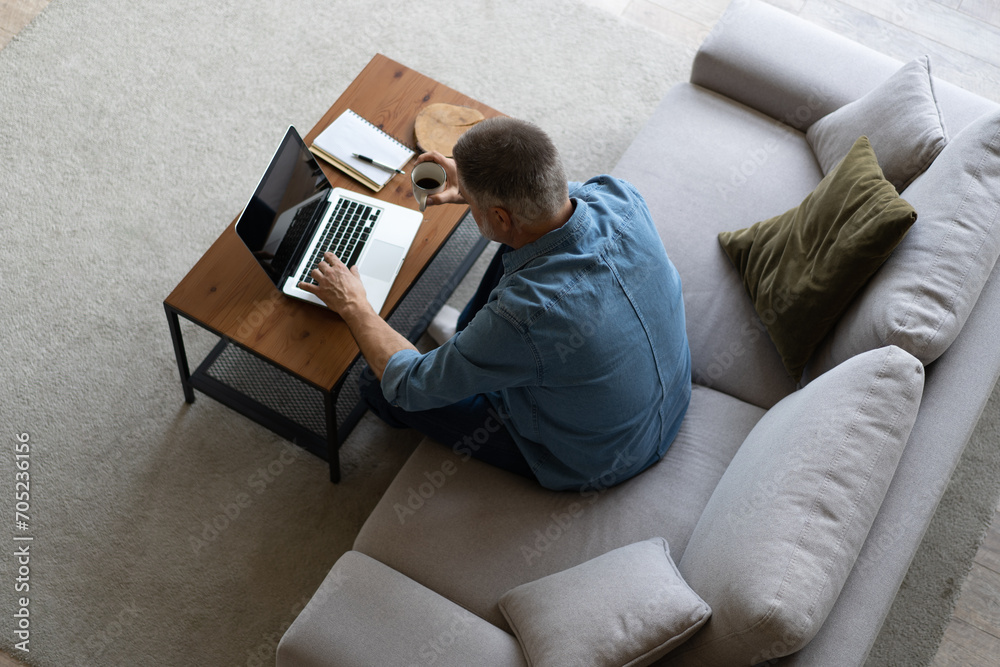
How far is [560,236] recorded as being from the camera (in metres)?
1.60

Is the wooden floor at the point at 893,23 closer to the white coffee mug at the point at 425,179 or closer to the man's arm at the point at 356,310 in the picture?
the white coffee mug at the point at 425,179

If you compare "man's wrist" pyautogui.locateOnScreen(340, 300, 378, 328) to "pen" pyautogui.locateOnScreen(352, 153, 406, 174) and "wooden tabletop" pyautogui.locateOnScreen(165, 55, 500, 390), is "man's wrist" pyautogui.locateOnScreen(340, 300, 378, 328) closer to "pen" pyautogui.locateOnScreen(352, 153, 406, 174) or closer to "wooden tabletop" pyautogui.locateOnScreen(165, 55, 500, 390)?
"wooden tabletop" pyautogui.locateOnScreen(165, 55, 500, 390)

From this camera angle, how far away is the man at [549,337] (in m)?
1.55

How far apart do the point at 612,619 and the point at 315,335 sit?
944 mm

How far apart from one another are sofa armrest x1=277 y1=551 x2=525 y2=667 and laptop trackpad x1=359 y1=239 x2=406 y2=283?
0.74 metres

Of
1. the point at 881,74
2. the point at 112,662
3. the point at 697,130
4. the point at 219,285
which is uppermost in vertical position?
the point at 881,74

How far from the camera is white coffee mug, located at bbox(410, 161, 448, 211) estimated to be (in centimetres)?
204

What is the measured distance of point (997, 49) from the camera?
3.27m

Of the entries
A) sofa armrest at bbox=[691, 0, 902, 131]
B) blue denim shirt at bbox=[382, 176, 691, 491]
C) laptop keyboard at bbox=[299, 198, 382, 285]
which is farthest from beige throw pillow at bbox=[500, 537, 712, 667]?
sofa armrest at bbox=[691, 0, 902, 131]

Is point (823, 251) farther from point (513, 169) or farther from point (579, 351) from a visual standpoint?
point (513, 169)

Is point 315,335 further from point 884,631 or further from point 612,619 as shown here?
point 884,631

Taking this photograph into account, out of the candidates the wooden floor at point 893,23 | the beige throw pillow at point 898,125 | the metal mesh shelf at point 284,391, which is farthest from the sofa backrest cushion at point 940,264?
the wooden floor at point 893,23

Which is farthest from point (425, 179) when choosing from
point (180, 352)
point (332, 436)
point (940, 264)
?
point (940, 264)

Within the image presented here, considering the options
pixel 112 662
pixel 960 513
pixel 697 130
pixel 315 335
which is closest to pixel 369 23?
pixel 697 130
